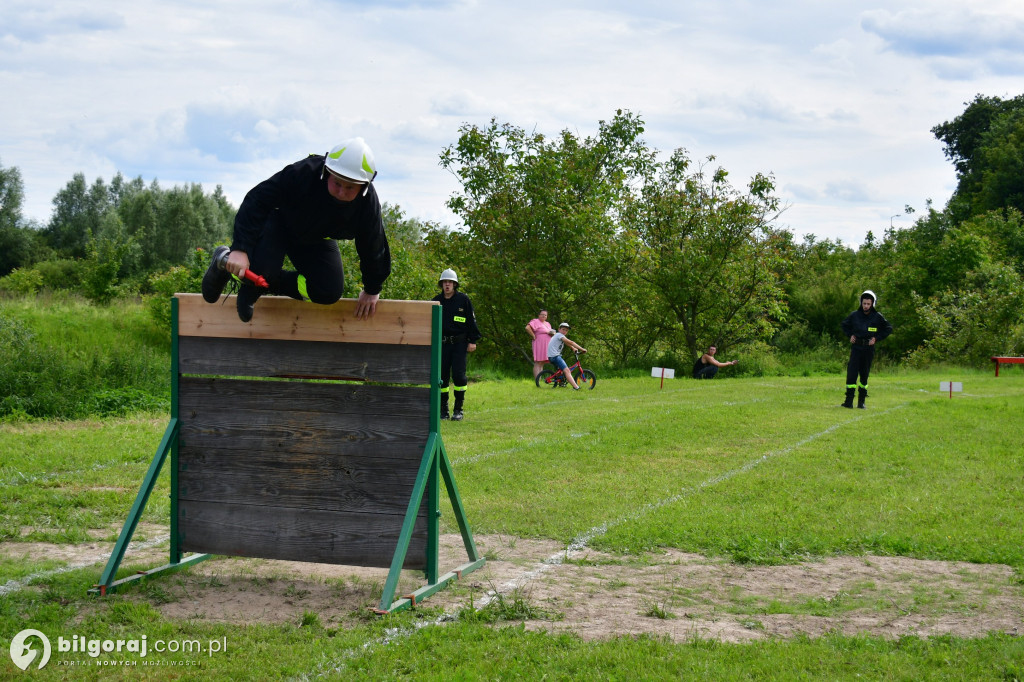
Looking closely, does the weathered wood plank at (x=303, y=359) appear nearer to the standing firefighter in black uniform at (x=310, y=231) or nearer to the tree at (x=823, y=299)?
the standing firefighter in black uniform at (x=310, y=231)

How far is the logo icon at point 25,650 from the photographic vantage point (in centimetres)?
426

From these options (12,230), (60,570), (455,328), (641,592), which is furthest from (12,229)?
(641,592)

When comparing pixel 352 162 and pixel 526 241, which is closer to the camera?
pixel 352 162

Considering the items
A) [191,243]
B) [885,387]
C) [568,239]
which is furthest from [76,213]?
[885,387]

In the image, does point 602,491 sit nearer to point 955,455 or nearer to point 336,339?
point 336,339

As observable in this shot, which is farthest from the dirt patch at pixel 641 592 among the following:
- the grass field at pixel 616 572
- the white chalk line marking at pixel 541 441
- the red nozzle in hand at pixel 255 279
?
the white chalk line marking at pixel 541 441

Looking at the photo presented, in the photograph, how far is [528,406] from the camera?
16516 millimetres

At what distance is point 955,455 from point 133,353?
44.5ft

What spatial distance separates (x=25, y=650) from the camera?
14.5 feet

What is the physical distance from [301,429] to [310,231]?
49.3 inches

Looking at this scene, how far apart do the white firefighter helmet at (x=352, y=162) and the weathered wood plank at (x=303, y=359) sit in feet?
3.45

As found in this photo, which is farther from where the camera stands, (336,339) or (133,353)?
(133,353)

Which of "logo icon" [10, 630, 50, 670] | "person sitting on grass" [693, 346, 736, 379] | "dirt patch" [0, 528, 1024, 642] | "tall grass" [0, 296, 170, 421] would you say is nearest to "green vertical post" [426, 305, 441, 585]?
"dirt patch" [0, 528, 1024, 642]

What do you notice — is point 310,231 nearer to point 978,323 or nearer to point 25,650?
point 25,650
